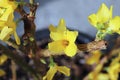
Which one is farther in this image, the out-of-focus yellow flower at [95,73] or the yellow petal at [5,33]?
the out-of-focus yellow flower at [95,73]

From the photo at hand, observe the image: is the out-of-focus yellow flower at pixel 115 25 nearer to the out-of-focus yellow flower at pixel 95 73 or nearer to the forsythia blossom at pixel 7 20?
the forsythia blossom at pixel 7 20

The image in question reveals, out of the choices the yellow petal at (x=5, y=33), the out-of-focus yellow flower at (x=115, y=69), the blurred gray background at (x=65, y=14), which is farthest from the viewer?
the blurred gray background at (x=65, y=14)

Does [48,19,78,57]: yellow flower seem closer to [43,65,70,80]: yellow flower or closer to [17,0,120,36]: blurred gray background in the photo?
[43,65,70,80]: yellow flower

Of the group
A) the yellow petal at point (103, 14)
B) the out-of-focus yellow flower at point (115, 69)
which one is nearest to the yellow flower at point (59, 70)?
the yellow petal at point (103, 14)

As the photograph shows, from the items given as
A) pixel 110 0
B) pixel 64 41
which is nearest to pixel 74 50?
pixel 64 41

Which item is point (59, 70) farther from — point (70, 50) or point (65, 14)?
point (65, 14)

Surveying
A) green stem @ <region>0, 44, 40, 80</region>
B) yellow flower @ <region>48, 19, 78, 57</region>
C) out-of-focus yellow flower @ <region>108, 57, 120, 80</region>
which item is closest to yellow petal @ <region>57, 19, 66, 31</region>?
yellow flower @ <region>48, 19, 78, 57</region>
